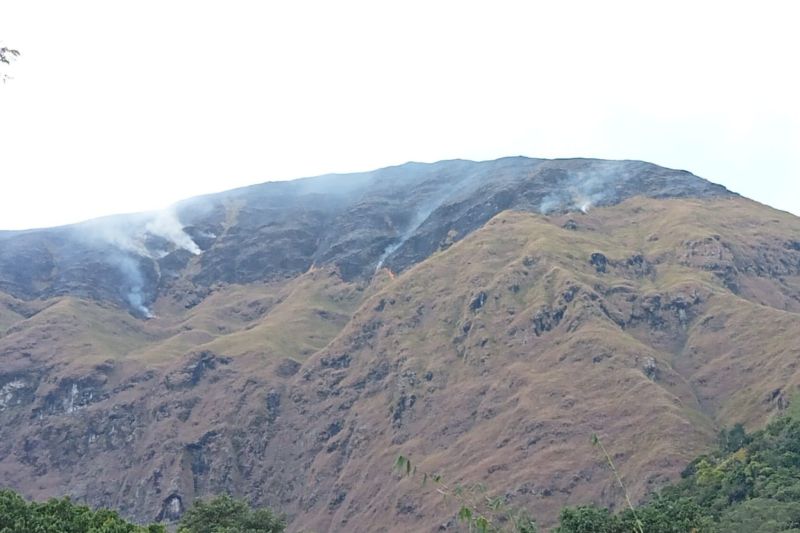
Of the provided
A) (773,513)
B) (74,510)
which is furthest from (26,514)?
(773,513)

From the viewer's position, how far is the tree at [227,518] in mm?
99375

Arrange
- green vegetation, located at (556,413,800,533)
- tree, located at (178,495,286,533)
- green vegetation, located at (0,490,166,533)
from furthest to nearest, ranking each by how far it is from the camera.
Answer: tree, located at (178,495,286,533) → green vegetation, located at (556,413,800,533) → green vegetation, located at (0,490,166,533)

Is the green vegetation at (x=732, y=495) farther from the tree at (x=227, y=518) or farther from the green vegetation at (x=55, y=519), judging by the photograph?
the green vegetation at (x=55, y=519)

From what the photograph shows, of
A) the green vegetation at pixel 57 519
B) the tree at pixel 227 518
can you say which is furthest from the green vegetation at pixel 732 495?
the green vegetation at pixel 57 519

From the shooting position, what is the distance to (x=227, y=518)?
101250 mm

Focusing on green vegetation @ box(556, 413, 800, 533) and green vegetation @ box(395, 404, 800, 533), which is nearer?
green vegetation @ box(395, 404, 800, 533)

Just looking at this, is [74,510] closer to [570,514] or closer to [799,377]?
[570,514]

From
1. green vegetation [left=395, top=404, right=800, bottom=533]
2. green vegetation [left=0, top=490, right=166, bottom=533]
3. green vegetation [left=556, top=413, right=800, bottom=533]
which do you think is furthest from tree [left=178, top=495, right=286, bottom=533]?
green vegetation [left=556, top=413, right=800, bottom=533]

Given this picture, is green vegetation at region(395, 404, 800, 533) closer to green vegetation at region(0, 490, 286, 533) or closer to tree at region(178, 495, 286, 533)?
tree at region(178, 495, 286, 533)

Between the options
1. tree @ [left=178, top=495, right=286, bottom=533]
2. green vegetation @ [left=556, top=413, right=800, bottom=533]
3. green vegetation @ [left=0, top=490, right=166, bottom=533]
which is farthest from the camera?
tree @ [left=178, top=495, right=286, bottom=533]

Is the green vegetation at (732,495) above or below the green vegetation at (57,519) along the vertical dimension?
below

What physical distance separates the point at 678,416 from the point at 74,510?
6089 inches

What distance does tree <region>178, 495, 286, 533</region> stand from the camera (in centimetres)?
9938

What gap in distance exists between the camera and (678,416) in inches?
7756
